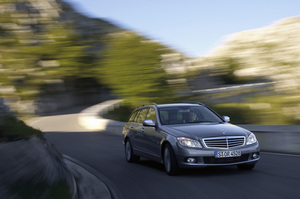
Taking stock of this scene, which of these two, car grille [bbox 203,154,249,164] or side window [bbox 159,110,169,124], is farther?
side window [bbox 159,110,169,124]

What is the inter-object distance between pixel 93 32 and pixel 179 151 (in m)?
81.3

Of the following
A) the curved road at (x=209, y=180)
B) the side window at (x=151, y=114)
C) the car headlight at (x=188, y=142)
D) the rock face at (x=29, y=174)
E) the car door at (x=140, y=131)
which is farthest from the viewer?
the car door at (x=140, y=131)

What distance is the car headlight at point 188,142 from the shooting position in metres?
9.59

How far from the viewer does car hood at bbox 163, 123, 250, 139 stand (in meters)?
9.69

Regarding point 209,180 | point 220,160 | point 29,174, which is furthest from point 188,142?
point 29,174

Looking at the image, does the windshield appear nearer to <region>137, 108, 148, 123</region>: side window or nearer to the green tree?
<region>137, 108, 148, 123</region>: side window

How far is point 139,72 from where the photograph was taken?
3431cm

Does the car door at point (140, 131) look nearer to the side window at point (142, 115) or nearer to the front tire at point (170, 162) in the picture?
the side window at point (142, 115)

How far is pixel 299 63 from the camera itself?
84.2 feet

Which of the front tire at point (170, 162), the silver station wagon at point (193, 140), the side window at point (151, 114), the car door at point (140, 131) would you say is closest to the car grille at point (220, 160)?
the silver station wagon at point (193, 140)

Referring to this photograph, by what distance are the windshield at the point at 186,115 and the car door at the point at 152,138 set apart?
0.93ft

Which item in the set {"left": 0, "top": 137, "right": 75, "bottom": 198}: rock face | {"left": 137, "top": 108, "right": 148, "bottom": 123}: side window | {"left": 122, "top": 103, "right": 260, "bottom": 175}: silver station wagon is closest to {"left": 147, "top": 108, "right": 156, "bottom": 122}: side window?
{"left": 122, "top": 103, "right": 260, "bottom": 175}: silver station wagon

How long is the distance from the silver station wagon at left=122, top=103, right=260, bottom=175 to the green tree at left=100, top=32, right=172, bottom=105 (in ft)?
72.6

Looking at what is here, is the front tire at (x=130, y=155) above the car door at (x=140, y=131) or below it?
below
